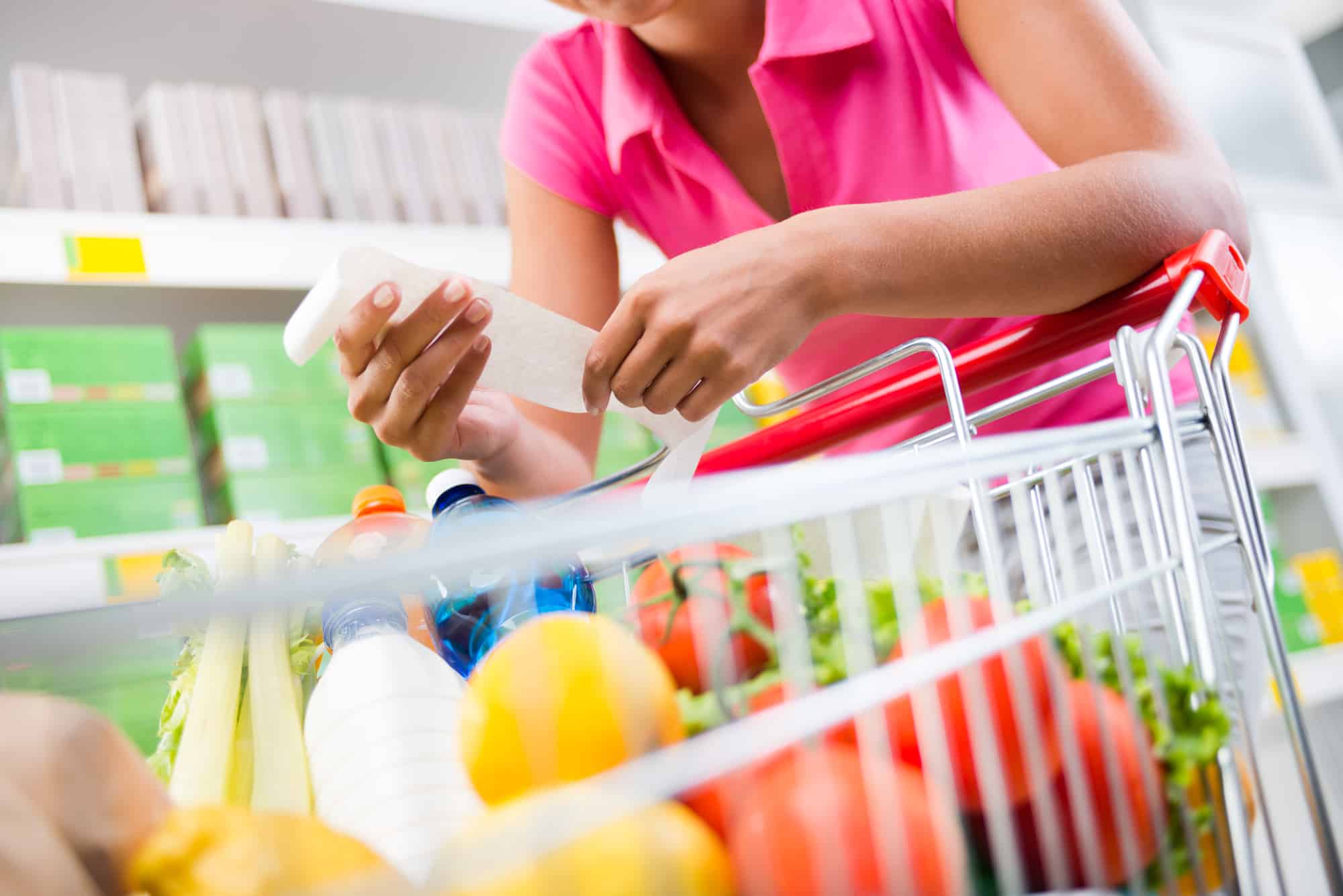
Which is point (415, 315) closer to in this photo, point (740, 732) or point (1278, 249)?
point (740, 732)

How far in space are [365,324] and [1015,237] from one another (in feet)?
1.21

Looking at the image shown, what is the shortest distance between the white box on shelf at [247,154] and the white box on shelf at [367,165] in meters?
0.13

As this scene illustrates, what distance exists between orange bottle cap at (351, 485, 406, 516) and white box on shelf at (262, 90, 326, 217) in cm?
109

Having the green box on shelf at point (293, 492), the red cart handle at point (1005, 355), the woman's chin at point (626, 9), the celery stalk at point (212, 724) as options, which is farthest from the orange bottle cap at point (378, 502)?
the green box on shelf at point (293, 492)

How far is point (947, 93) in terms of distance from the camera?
89 centimetres

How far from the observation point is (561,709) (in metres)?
0.30

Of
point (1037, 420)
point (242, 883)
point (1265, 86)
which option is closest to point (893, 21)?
point (1037, 420)

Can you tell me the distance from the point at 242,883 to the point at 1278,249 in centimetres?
295

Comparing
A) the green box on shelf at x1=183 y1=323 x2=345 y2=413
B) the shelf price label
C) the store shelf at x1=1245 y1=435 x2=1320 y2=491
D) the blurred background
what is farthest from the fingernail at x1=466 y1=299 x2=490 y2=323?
the store shelf at x1=1245 y1=435 x2=1320 y2=491

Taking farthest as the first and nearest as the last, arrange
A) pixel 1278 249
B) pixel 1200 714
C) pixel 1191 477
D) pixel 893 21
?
pixel 1278 249
pixel 893 21
pixel 1191 477
pixel 1200 714

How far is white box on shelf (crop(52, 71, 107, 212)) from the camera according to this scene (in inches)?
56.2

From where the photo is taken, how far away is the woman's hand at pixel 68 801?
0.24 meters

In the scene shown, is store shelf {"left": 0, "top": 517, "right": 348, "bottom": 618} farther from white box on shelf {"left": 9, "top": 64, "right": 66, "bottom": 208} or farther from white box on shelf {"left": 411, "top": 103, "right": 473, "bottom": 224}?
white box on shelf {"left": 411, "top": 103, "right": 473, "bottom": 224}

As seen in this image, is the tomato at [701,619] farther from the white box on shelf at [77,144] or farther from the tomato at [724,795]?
the white box on shelf at [77,144]
